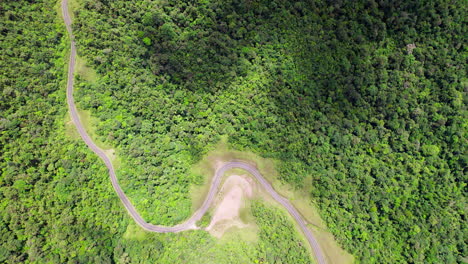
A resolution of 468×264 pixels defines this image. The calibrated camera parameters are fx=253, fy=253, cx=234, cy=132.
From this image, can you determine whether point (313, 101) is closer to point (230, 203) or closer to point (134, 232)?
point (230, 203)

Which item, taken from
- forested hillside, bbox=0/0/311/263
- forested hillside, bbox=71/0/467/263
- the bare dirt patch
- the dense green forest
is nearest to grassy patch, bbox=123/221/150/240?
forested hillside, bbox=0/0/311/263

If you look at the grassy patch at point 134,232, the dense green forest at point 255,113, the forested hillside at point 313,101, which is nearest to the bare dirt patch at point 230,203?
the dense green forest at point 255,113

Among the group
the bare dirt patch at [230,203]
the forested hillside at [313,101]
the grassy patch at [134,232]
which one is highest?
the forested hillside at [313,101]

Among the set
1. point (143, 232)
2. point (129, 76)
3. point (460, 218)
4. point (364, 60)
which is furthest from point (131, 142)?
point (460, 218)

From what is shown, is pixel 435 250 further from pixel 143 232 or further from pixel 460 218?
pixel 143 232

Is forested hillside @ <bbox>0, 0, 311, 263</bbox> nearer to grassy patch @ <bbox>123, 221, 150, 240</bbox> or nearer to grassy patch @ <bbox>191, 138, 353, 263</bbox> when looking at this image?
grassy patch @ <bbox>123, 221, 150, 240</bbox>

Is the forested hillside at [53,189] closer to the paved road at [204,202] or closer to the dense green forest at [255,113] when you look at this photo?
the dense green forest at [255,113]

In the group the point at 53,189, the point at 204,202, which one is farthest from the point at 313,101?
the point at 53,189
